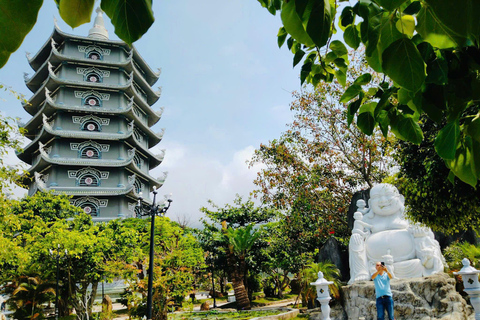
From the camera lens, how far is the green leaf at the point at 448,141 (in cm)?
80

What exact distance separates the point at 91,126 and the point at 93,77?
10.6ft

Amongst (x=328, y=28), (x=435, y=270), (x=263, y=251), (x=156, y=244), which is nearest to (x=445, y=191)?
(x=328, y=28)

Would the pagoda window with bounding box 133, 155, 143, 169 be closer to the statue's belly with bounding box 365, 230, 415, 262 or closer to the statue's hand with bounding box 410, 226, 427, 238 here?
the statue's belly with bounding box 365, 230, 415, 262

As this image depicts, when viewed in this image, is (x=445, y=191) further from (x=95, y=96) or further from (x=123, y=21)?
(x=95, y=96)

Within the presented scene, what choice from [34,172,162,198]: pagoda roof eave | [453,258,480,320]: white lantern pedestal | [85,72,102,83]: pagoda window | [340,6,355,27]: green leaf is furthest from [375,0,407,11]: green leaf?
[85,72,102,83]: pagoda window

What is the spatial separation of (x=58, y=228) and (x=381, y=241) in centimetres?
1096

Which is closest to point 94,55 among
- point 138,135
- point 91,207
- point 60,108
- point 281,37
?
point 60,108

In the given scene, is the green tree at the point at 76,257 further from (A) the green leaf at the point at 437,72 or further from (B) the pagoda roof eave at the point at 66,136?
(A) the green leaf at the point at 437,72

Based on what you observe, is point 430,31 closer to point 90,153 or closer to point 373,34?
point 373,34

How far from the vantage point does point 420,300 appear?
6898 millimetres

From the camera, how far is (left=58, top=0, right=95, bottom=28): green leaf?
1.59ft

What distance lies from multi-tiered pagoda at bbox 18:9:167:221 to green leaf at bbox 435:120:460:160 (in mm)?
21843

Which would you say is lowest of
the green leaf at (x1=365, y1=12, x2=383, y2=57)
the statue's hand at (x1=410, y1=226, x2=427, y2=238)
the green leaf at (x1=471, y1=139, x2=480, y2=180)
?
the green leaf at (x1=471, y1=139, x2=480, y2=180)

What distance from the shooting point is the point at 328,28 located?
0.59m
